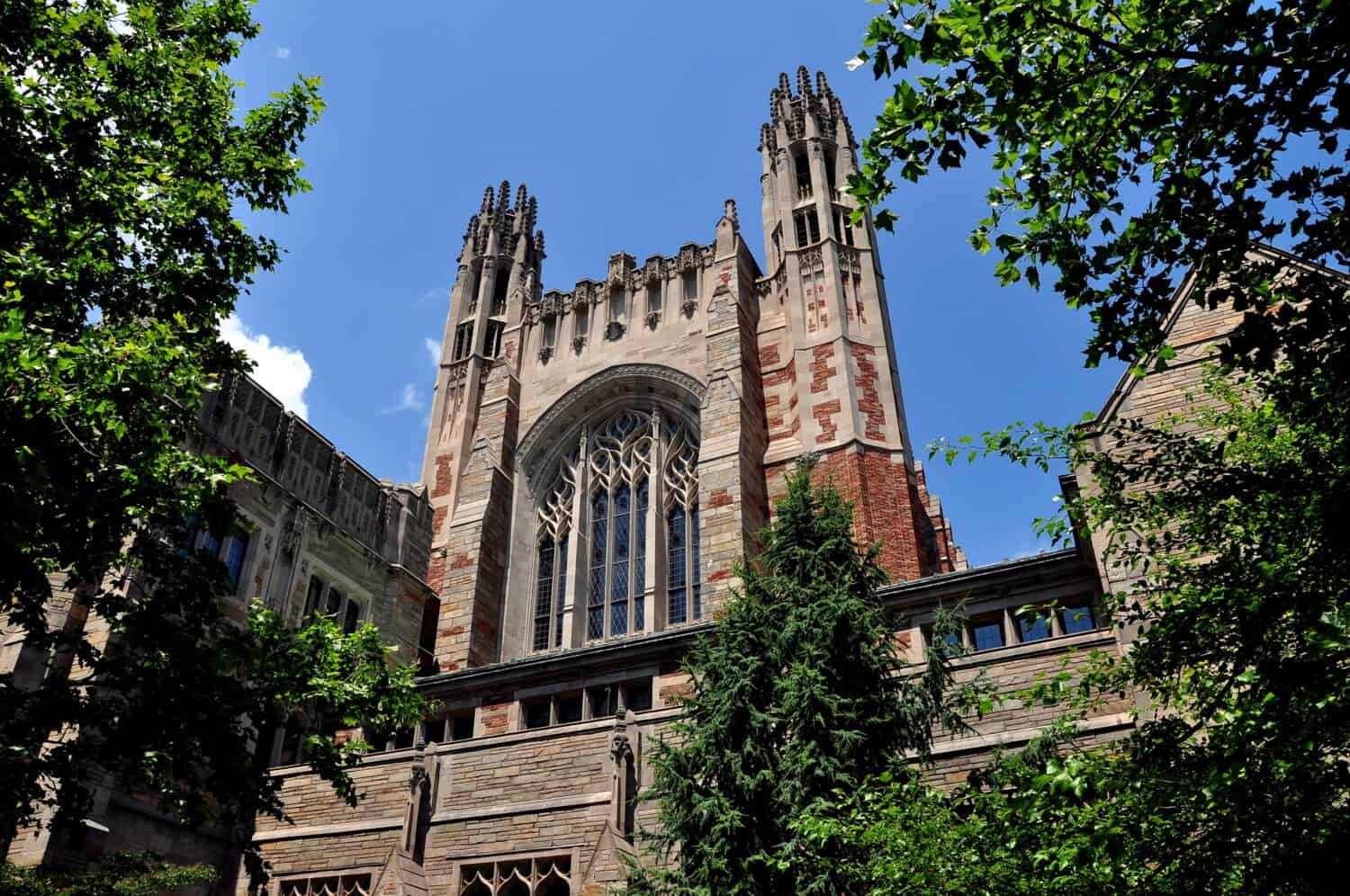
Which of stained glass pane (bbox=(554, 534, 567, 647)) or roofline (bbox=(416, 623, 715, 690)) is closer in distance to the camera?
roofline (bbox=(416, 623, 715, 690))

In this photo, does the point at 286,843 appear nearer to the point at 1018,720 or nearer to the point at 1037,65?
the point at 1018,720

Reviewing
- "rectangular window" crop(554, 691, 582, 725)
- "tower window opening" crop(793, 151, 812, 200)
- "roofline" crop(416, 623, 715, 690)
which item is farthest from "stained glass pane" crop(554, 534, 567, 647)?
"tower window opening" crop(793, 151, 812, 200)

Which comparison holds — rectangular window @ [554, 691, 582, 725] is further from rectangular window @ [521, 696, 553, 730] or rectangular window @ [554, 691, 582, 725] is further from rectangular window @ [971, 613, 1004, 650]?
rectangular window @ [971, 613, 1004, 650]

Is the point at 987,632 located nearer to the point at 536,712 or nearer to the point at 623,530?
the point at 536,712

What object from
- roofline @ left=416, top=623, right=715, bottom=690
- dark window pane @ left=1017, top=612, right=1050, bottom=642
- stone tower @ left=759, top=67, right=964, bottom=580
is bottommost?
dark window pane @ left=1017, top=612, right=1050, bottom=642

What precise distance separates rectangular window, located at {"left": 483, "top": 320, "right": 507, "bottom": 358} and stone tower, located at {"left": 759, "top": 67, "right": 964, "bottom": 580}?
1021 cm

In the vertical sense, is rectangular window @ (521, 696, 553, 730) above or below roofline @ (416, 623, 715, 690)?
below

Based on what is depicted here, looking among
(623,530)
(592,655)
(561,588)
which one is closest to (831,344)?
(623,530)

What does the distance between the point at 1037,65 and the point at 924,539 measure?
19432mm

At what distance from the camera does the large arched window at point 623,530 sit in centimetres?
2652

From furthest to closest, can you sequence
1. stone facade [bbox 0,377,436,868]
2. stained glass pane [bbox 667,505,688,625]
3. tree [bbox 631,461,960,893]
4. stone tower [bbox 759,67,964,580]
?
stained glass pane [bbox 667,505,688,625] < stone tower [bbox 759,67,964,580] < stone facade [bbox 0,377,436,868] < tree [bbox 631,461,960,893]

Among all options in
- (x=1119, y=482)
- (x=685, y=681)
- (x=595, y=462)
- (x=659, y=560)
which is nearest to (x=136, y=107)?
(x=1119, y=482)

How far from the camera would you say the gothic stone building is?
15.7 meters

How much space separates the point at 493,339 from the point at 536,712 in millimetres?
19683
